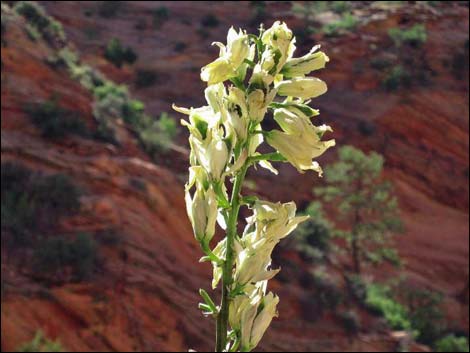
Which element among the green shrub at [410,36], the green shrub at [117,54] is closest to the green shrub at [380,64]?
the green shrub at [410,36]

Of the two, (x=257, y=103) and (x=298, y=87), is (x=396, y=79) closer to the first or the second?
(x=298, y=87)

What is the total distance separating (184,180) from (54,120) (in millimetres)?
3704

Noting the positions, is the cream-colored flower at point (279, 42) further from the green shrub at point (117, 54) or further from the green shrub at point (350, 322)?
the green shrub at point (117, 54)

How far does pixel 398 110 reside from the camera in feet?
112

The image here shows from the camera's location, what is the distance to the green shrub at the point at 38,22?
25.4 meters

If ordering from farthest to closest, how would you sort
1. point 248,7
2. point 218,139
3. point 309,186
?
point 248,7, point 309,186, point 218,139

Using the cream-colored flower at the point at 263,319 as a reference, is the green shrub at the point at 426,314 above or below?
below

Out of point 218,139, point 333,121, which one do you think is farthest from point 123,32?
point 218,139

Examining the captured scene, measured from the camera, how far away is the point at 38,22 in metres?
25.7

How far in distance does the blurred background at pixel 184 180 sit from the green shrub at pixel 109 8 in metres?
0.10

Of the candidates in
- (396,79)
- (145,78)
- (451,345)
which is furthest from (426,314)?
(145,78)

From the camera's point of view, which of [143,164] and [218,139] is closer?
[218,139]

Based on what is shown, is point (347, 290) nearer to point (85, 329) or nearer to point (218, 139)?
point (85, 329)

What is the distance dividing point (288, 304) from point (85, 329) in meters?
5.84
